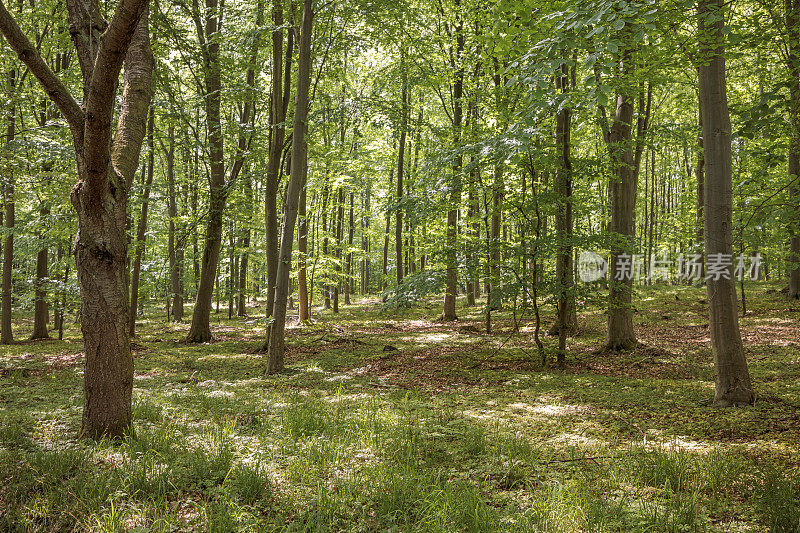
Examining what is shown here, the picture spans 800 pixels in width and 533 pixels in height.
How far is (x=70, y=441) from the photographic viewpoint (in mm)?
4531

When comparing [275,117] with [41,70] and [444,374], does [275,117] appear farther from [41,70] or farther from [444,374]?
[444,374]

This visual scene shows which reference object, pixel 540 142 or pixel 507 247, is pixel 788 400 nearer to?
pixel 507 247

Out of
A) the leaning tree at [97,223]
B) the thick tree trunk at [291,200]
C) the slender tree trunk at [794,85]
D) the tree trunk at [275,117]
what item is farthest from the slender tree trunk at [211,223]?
the slender tree trunk at [794,85]

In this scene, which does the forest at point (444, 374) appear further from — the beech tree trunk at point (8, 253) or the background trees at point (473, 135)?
the beech tree trunk at point (8, 253)

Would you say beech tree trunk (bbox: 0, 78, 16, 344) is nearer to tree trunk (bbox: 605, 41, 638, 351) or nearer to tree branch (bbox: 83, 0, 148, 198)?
tree branch (bbox: 83, 0, 148, 198)

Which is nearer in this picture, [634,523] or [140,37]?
[634,523]

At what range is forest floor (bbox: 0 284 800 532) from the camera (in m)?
3.10

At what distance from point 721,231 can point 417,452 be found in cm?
480

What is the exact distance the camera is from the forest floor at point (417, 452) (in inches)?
122

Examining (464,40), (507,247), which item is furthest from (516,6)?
(464,40)

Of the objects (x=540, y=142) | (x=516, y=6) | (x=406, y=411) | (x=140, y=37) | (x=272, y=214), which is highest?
(x=516, y=6)

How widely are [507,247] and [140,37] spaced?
6.42 metres

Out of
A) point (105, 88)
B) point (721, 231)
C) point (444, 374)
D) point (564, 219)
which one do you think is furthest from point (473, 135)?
point (105, 88)

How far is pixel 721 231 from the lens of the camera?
5.55 metres
